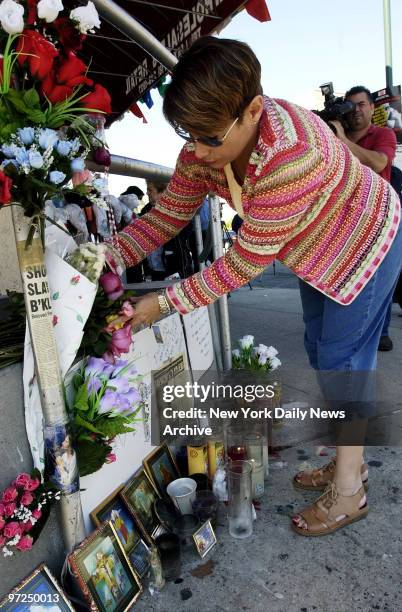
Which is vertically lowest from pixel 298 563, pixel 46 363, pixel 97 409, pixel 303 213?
pixel 298 563

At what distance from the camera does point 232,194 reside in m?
1.67

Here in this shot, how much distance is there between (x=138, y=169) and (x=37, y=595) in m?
2.09

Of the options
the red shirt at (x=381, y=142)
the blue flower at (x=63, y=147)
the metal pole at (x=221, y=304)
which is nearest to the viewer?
the blue flower at (x=63, y=147)

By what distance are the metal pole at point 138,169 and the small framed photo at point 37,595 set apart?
6.09 ft

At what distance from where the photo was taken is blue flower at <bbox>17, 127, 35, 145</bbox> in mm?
1145

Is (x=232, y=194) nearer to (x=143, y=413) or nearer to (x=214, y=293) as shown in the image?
(x=214, y=293)

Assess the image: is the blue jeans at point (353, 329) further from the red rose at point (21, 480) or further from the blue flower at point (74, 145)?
the red rose at point (21, 480)

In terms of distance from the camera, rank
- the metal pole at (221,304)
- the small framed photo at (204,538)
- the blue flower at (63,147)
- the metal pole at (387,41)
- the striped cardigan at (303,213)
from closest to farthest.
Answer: the blue flower at (63,147) → the striped cardigan at (303,213) → the small framed photo at (204,538) → the metal pole at (221,304) → the metal pole at (387,41)

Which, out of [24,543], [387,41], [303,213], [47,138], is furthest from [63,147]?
[387,41]

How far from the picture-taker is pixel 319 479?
209cm

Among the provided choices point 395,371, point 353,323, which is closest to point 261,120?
point 353,323

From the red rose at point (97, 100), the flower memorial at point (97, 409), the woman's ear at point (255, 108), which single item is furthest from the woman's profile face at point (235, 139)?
the flower memorial at point (97, 409)

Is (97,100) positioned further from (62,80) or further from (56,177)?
(56,177)

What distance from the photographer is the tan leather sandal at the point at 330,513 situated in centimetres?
180
